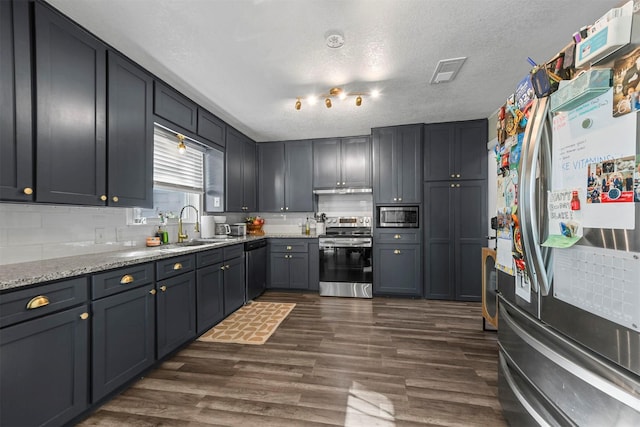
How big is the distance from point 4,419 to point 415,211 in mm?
4082

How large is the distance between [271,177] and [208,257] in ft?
7.27

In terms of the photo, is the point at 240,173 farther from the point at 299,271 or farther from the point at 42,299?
the point at 42,299

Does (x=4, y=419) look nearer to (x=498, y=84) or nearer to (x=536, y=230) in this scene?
(x=536, y=230)

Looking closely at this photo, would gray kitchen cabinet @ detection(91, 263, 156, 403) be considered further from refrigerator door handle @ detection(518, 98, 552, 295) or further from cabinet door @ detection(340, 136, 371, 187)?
cabinet door @ detection(340, 136, 371, 187)

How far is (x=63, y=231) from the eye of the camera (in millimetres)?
1978

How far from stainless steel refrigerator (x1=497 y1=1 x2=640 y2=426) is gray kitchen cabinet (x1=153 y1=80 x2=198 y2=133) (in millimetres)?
2872

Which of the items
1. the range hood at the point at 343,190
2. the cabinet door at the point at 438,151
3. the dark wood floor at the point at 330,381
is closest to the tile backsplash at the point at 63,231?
the dark wood floor at the point at 330,381

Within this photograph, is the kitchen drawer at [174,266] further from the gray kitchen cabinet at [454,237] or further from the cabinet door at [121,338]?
the gray kitchen cabinet at [454,237]

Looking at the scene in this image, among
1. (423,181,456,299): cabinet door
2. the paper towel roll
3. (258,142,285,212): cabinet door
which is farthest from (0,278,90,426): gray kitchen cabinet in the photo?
(423,181,456,299): cabinet door

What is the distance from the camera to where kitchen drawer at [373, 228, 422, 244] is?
3879mm

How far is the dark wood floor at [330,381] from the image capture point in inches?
63.6

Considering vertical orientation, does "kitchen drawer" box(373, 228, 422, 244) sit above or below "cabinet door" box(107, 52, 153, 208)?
below

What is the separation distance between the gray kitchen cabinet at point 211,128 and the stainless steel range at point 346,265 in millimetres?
2053

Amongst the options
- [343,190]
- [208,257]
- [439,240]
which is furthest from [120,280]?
[439,240]
